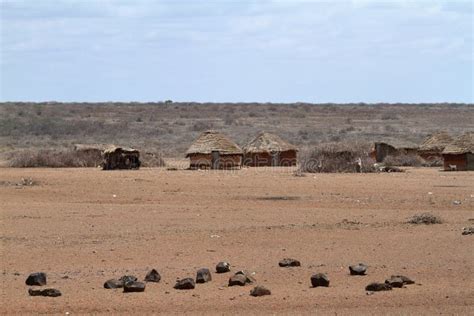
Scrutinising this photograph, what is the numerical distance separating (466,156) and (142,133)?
3732 cm

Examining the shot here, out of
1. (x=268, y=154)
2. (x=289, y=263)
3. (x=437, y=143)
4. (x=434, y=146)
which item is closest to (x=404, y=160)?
(x=434, y=146)

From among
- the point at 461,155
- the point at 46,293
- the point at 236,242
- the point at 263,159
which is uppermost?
the point at 461,155

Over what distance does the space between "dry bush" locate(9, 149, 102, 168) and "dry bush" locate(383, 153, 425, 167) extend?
34.5ft

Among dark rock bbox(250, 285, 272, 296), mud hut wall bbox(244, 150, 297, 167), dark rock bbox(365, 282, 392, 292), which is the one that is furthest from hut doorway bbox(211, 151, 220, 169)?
dark rock bbox(250, 285, 272, 296)

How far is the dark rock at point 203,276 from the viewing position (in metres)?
11.6

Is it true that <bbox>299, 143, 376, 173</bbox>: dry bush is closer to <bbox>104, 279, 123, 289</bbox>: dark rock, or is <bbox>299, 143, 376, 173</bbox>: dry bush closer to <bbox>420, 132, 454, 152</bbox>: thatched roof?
<bbox>420, 132, 454, 152</bbox>: thatched roof

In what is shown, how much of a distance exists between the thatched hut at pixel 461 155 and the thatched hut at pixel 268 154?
6.00 metres

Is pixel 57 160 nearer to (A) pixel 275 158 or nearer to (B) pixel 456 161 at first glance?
(A) pixel 275 158

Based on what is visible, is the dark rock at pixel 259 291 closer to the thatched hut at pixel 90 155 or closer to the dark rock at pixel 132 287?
the dark rock at pixel 132 287

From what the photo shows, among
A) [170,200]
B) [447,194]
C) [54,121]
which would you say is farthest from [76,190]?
[54,121]

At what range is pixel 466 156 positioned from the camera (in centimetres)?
3241

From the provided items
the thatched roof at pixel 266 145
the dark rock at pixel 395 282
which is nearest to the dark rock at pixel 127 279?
the dark rock at pixel 395 282

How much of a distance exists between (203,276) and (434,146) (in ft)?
88.0

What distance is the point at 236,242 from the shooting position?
1494cm
